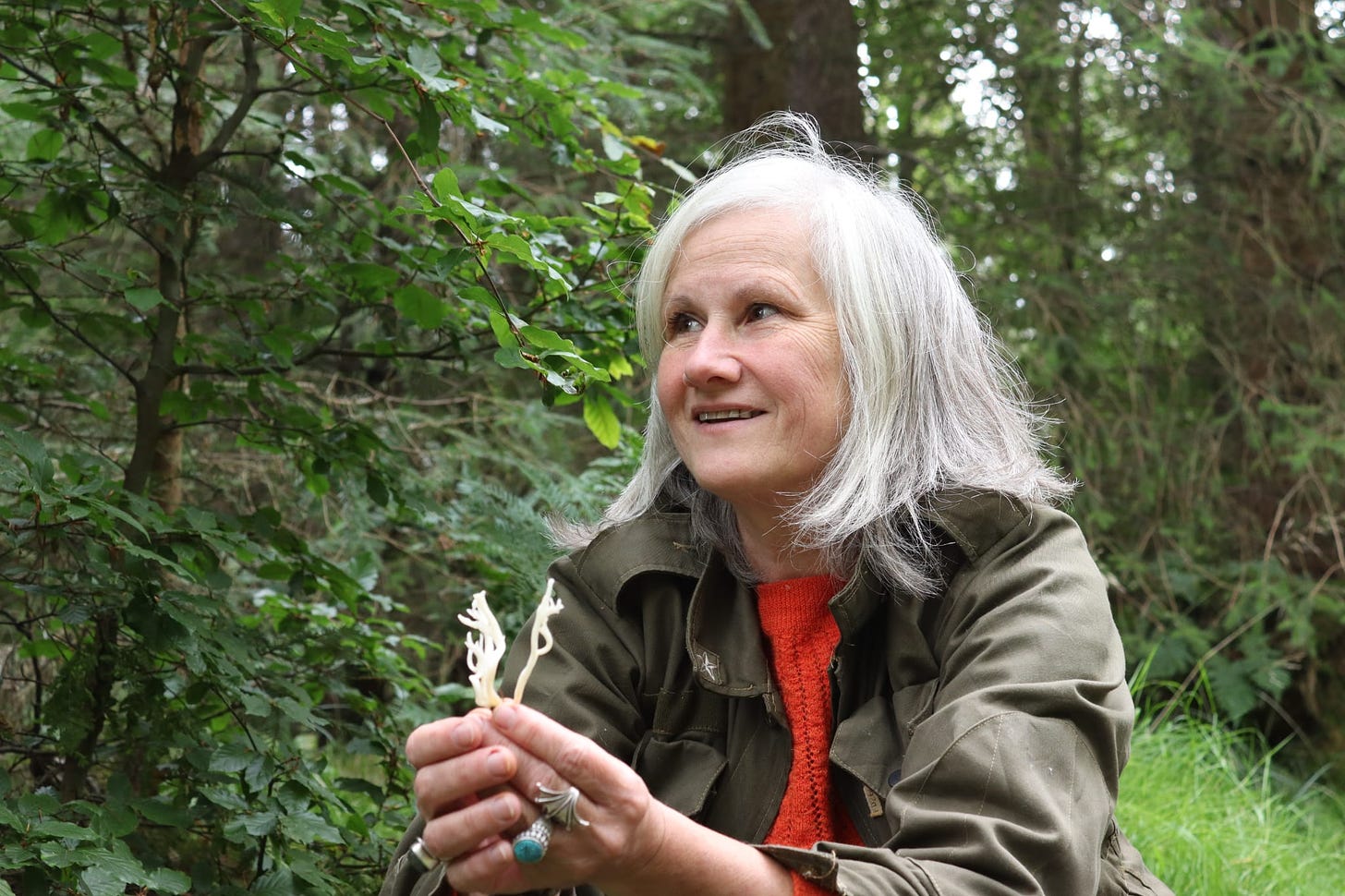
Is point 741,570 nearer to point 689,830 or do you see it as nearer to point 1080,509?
point 689,830

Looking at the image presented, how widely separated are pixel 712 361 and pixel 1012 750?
78cm

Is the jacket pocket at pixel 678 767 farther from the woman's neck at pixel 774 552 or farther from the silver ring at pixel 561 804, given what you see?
the silver ring at pixel 561 804

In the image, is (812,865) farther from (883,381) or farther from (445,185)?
(445,185)

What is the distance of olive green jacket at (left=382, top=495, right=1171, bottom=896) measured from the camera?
1590 millimetres

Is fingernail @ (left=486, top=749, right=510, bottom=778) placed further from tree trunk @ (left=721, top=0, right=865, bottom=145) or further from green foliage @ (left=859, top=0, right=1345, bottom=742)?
tree trunk @ (left=721, top=0, right=865, bottom=145)

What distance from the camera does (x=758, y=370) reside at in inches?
80.2

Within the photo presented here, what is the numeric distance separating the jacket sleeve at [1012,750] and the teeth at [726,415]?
0.44 metres

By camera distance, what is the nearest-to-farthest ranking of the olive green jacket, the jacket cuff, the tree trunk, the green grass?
the jacket cuff → the olive green jacket → the green grass → the tree trunk

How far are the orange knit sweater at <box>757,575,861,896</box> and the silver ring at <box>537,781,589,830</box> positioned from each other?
66 cm

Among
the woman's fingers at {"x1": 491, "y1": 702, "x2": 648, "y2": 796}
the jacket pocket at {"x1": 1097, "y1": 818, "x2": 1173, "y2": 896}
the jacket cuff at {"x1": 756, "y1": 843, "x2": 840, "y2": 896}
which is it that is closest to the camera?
the woman's fingers at {"x1": 491, "y1": 702, "x2": 648, "y2": 796}

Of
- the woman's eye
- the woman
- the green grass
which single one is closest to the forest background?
the woman's eye

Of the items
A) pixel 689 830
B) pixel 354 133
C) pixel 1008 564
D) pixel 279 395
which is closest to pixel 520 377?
pixel 354 133

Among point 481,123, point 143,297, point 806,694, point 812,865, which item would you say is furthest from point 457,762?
point 143,297

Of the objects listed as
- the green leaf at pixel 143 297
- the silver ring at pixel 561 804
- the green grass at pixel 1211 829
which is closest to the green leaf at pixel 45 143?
the green leaf at pixel 143 297
